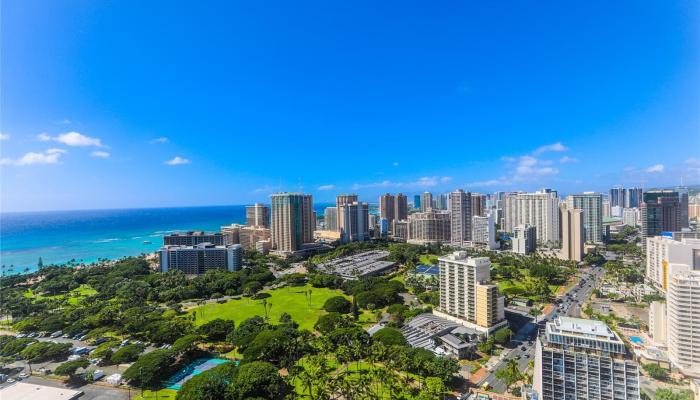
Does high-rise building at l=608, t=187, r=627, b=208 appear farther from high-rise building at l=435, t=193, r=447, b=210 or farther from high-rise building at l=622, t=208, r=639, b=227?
high-rise building at l=435, t=193, r=447, b=210

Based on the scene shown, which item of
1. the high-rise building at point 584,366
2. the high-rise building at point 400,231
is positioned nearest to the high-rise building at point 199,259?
the high-rise building at point 400,231

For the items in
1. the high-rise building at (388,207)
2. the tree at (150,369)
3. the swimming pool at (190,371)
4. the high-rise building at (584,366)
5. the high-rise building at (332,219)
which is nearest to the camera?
the high-rise building at (584,366)

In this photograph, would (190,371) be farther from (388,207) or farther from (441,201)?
(441,201)

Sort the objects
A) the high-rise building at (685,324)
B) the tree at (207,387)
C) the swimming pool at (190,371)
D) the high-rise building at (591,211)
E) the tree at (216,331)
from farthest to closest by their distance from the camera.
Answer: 1. the high-rise building at (591,211)
2. the tree at (216,331)
3. the swimming pool at (190,371)
4. the high-rise building at (685,324)
5. the tree at (207,387)

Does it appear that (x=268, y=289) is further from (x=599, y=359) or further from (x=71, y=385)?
(x=599, y=359)

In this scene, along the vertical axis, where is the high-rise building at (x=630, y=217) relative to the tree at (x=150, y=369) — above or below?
above

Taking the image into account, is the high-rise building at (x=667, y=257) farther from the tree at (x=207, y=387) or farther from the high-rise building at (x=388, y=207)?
the high-rise building at (x=388, y=207)

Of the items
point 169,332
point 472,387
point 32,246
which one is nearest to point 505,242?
point 472,387
